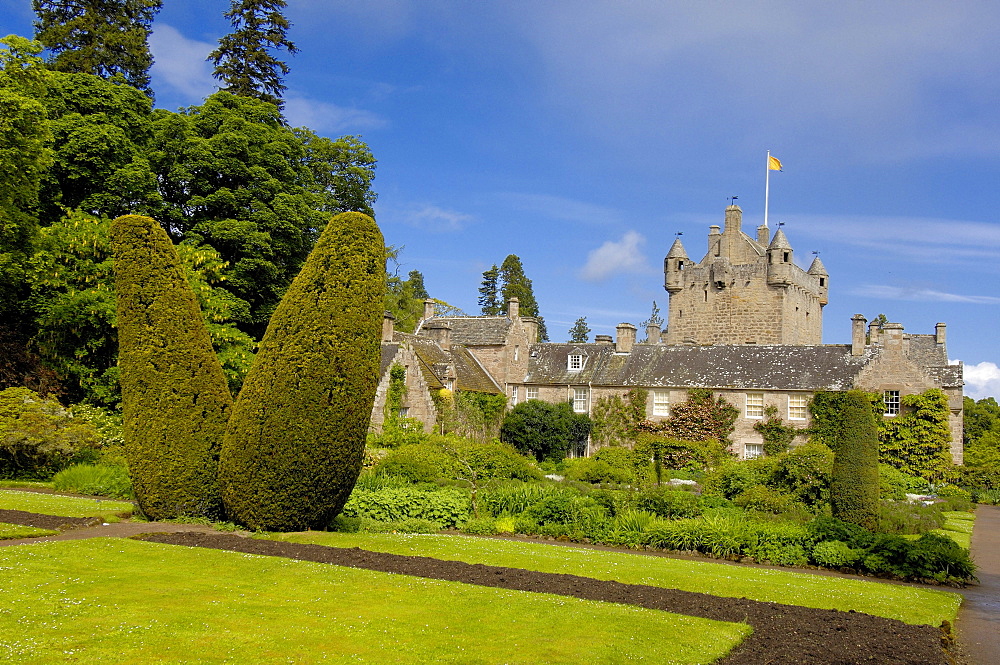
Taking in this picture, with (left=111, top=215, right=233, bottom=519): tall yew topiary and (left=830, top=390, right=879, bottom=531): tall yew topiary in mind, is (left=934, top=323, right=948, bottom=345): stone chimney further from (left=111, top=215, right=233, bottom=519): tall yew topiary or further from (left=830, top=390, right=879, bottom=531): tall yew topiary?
(left=111, top=215, right=233, bottom=519): tall yew topiary

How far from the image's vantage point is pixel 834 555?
16.3m

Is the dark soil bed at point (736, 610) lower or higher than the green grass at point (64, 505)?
higher

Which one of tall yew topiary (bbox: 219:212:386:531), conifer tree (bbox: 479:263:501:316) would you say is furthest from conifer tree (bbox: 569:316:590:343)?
tall yew topiary (bbox: 219:212:386:531)

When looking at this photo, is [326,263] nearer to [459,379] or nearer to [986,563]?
[986,563]

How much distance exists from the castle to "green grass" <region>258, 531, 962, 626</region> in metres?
15.0

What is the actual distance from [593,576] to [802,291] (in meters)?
42.7

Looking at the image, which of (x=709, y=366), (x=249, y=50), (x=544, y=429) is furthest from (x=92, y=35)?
(x=709, y=366)

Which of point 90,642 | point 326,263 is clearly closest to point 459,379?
point 326,263

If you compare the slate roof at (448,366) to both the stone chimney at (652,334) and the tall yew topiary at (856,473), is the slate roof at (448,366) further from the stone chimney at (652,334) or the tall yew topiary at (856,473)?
the tall yew topiary at (856,473)

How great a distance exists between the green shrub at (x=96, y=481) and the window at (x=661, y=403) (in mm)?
25769

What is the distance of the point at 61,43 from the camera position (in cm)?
3266

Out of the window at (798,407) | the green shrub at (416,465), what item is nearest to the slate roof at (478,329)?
the window at (798,407)

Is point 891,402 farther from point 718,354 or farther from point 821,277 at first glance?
point 821,277

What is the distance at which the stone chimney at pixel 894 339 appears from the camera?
34.1 m
